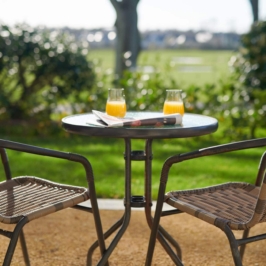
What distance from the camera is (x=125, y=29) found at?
9258 millimetres

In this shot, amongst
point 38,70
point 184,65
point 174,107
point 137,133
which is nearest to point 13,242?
point 137,133

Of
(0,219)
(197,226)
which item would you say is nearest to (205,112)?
(197,226)

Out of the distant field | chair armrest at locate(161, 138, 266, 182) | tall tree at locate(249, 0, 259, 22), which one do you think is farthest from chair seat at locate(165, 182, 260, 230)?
tall tree at locate(249, 0, 259, 22)

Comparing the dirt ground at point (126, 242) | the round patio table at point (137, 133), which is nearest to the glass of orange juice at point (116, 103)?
the round patio table at point (137, 133)

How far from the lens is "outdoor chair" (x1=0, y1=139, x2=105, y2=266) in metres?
2.61

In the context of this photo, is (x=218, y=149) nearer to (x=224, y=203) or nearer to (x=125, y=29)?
(x=224, y=203)

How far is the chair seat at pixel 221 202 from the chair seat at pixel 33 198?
0.46m

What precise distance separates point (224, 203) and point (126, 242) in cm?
Answer: 108

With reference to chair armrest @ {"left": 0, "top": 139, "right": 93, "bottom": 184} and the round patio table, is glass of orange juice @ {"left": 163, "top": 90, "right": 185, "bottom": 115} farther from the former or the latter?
chair armrest @ {"left": 0, "top": 139, "right": 93, "bottom": 184}

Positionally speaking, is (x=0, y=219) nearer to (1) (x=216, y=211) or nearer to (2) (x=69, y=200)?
(2) (x=69, y=200)

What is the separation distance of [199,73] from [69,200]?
20.5 meters

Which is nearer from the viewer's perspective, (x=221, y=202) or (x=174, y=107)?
(x=221, y=202)

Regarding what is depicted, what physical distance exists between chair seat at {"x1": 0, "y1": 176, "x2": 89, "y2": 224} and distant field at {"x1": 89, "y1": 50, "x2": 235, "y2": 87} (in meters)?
4.57

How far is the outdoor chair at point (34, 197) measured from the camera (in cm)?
261
